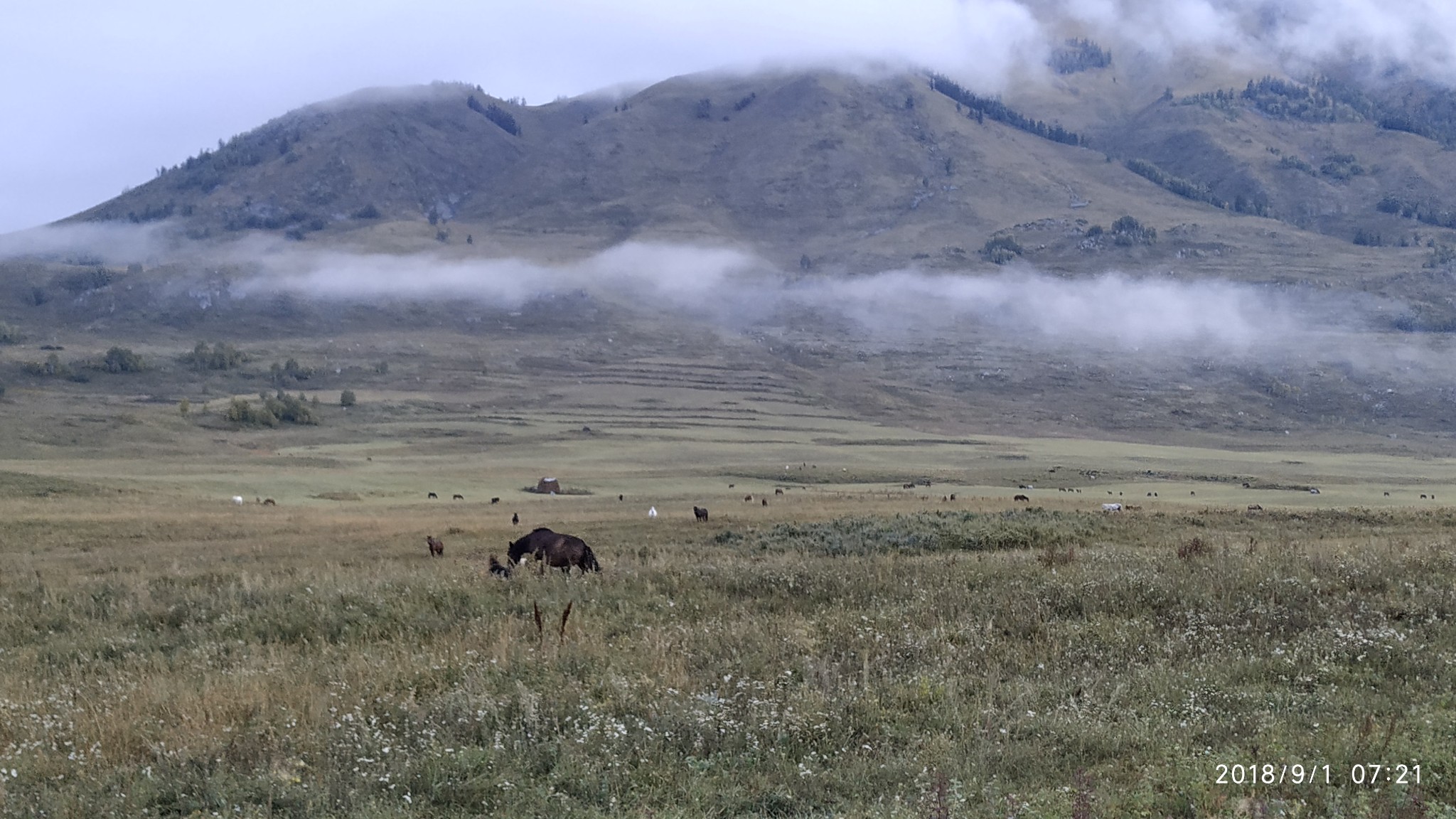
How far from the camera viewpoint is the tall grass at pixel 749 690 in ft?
22.0

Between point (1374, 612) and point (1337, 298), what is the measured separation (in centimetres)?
21706

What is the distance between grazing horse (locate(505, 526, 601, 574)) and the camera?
18.0 metres

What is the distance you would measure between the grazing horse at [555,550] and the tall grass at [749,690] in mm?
1845

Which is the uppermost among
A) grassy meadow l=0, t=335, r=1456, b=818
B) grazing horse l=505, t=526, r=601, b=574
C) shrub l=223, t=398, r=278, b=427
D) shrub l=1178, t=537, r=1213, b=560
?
grassy meadow l=0, t=335, r=1456, b=818

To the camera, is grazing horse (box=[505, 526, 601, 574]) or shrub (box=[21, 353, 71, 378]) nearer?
grazing horse (box=[505, 526, 601, 574])

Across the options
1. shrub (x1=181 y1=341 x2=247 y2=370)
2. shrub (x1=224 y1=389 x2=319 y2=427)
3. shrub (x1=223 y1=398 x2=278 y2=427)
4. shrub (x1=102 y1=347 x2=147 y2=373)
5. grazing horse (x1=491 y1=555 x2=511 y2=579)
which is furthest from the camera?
shrub (x1=181 y1=341 x2=247 y2=370)

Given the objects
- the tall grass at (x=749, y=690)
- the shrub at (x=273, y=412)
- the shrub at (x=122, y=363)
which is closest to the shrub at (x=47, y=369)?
the shrub at (x=122, y=363)

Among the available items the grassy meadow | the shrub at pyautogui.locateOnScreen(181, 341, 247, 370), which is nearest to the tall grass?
the grassy meadow

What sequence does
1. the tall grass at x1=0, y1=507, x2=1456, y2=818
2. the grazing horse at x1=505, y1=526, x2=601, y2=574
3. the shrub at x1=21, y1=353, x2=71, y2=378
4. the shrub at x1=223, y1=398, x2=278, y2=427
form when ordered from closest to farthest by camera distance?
the tall grass at x1=0, y1=507, x2=1456, y2=818, the grazing horse at x1=505, y1=526, x2=601, y2=574, the shrub at x1=223, y1=398, x2=278, y2=427, the shrub at x1=21, y1=353, x2=71, y2=378

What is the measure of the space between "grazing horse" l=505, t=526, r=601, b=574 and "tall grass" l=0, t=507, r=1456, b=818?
1.84 metres

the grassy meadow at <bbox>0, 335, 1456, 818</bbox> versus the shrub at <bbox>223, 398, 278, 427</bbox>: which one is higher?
the grassy meadow at <bbox>0, 335, 1456, 818</bbox>

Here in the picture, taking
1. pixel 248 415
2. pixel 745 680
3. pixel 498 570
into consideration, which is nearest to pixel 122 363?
pixel 248 415

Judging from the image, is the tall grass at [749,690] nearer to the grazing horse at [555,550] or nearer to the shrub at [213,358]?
the grazing horse at [555,550]

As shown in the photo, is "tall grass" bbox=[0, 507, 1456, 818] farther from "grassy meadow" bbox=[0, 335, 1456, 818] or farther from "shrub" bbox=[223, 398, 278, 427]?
"shrub" bbox=[223, 398, 278, 427]
